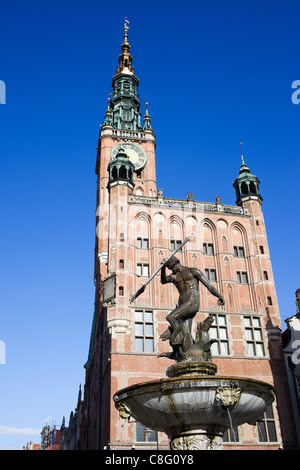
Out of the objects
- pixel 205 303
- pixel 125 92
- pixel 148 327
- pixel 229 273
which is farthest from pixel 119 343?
pixel 125 92

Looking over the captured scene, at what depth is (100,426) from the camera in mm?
29422

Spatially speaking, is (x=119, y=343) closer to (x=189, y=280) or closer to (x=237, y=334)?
(x=237, y=334)

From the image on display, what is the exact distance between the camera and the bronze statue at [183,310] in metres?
11.3

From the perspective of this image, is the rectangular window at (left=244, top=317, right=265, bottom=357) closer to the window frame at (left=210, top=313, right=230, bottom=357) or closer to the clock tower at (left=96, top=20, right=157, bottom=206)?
the window frame at (left=210, top=313, right=230, bottom=357)

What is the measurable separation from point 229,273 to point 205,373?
21561mm

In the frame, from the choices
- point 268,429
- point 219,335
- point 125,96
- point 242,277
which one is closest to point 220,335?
point 219,335

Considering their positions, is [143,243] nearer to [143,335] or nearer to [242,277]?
[143,335]

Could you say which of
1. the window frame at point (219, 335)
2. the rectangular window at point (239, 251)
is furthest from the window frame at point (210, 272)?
the window frame at point (219, 335)

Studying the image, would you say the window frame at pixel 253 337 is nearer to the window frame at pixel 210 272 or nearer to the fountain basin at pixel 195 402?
the window frame at pixel 210 272

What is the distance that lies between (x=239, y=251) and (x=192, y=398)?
80.4 feet

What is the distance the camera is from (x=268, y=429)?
26.8 metres

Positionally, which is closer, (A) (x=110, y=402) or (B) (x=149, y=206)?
(A) (x=110, y=402)

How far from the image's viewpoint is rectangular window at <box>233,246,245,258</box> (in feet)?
108

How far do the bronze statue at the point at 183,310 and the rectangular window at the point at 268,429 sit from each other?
707 inches
